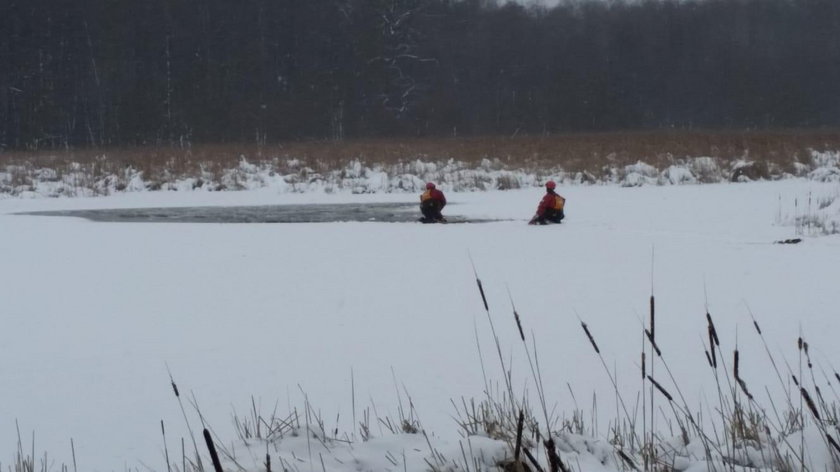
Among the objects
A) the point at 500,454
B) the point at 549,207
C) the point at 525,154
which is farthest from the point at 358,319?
the point at 525,154

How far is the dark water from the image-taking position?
50.6ft

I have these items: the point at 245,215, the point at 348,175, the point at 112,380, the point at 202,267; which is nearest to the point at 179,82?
the point at 348,175

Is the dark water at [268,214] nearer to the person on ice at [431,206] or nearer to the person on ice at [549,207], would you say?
the person on ice at [431,206]

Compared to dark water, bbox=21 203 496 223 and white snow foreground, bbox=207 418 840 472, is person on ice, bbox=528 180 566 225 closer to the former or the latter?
dark water, bbox=21 203 496 223

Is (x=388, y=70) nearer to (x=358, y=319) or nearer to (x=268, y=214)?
(x=268, y=214)

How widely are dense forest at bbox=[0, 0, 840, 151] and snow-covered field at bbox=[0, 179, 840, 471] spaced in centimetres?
3401

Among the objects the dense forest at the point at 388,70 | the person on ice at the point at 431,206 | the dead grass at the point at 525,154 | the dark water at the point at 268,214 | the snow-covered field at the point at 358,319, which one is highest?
the dense forest at the point at 388,70

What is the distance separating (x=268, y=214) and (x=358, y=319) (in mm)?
10032

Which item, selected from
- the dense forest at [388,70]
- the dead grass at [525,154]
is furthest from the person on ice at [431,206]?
the dense forest at [388,70]

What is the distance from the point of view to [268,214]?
55.1 feet

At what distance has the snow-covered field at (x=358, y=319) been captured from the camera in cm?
494

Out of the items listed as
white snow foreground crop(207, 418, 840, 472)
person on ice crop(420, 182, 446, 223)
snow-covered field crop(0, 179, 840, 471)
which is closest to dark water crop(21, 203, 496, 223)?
person on ice crop(420, 182, 446, 223)

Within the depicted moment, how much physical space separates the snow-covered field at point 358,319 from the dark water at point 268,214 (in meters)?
2.34

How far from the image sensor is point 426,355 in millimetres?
6000
